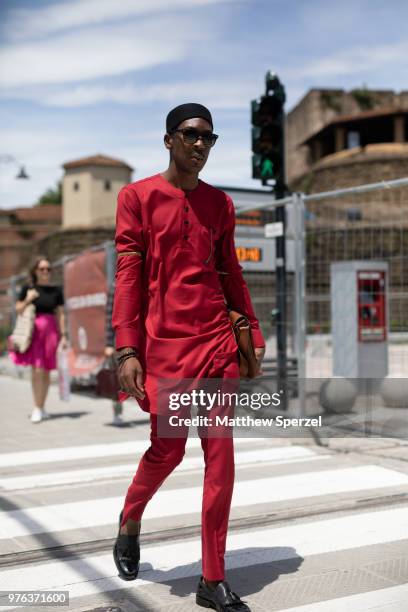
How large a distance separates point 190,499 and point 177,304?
Result: 2.32 m

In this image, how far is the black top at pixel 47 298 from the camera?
376 inches

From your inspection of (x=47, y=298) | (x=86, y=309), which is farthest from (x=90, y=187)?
(x=47, y=298)

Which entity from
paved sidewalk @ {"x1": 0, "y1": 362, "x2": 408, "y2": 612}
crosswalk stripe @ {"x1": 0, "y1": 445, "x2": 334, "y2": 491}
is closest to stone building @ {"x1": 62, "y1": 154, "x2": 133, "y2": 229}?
paved sidewalk @ {"x1": 0, "y1": 362, "x2": 408, "y2": 612}

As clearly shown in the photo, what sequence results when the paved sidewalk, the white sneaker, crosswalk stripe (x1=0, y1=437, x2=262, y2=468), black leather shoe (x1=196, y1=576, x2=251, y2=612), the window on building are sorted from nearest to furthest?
1. black leather shoe (x1=196, y1=576, x2=251, y2=612)
2. the paved sidewalk
3. crosswalk stripe (x1=0, y1=437, x2=262, y2=468)
4. the white sneaker
5. the window on building

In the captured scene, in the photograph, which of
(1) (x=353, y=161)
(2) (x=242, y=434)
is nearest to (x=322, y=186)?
(1) (x=353, y=161)

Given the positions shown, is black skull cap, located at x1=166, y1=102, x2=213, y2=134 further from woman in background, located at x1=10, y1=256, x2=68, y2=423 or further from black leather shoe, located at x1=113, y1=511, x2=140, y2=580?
woman in background, located at x1=10, y1=256, x2=68, y2=423

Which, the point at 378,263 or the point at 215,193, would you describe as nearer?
the point at 215,193

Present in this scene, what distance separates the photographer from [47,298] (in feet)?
31.4

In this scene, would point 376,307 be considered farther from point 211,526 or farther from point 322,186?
point 322,186

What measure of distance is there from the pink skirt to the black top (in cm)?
7

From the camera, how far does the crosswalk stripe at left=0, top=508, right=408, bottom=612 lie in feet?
12.6

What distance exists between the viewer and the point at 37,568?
13.3ft

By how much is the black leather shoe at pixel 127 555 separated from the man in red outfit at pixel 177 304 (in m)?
0.25

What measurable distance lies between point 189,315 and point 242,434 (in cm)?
523
